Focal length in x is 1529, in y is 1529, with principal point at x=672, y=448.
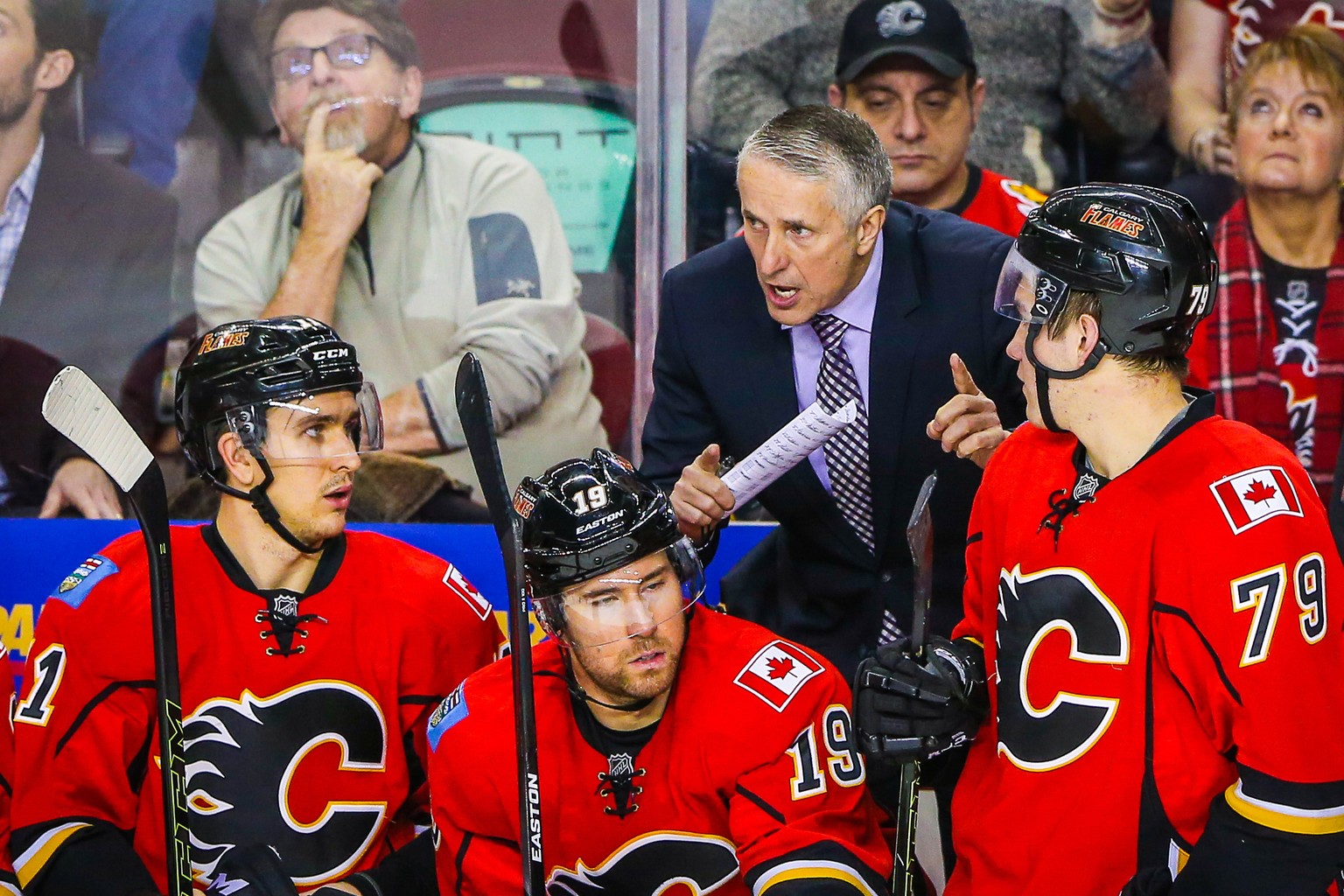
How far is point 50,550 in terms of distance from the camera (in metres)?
3.98

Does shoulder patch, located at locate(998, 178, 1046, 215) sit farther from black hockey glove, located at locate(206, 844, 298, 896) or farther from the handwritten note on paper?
black hockey glove, located at locate(206, 844, 298, 896)

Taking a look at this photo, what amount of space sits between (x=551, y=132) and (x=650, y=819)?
220cm

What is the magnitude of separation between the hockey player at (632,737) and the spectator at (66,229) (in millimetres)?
2083

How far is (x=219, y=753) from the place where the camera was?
2635 mm

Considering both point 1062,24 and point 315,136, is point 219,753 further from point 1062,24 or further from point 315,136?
point 1062,24

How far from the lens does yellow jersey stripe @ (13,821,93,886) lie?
2.51 m

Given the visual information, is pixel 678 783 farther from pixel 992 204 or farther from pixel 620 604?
pixel 992 204

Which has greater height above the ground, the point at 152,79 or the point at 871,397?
the point at 152,79

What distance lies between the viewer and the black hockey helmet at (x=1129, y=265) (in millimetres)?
2076

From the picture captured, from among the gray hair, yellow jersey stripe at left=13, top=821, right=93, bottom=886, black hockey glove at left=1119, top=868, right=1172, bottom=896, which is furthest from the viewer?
the gray hair

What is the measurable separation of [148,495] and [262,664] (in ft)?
1.67

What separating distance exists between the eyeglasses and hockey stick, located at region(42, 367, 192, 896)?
6.80 feet

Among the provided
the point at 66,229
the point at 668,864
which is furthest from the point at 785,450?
the point at 66,229

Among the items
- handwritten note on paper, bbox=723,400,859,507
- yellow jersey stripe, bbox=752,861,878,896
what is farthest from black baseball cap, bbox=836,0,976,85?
yellow jersey stripe, bbox=752,861,878,896
